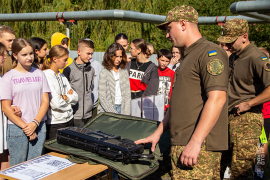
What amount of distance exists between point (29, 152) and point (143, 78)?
7.29ft

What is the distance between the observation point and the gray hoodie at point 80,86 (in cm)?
372

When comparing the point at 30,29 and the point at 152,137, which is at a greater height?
the point at 30,29

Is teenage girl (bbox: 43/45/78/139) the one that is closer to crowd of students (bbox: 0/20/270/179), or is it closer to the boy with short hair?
crowd of students (bbox: 0/20/270/179)

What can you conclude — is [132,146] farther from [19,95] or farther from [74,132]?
[19,95]

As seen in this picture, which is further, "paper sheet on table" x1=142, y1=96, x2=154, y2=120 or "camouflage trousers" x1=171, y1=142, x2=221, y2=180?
"paper sheet on table" x1=142, y1=96, x2=154, y2=120

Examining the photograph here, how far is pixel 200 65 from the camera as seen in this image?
1.78m

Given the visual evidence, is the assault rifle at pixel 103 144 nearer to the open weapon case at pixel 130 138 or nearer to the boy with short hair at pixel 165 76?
the open weapon case at pixel 130 138

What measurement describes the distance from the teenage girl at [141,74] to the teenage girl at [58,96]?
129 cm

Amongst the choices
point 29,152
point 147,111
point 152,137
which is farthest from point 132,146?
point 147,111

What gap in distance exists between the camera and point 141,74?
4395 millimetres

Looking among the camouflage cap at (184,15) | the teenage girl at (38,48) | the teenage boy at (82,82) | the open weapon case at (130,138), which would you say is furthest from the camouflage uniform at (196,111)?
the teenage girl at (38,48)

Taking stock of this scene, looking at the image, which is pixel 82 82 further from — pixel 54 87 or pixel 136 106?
pixel 136 106

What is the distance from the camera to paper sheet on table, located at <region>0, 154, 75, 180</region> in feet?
6.42

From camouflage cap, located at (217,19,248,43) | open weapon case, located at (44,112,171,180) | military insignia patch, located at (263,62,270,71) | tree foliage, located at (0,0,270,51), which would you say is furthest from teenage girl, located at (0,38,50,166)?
tree foliage, located at (0,0,270,51)
